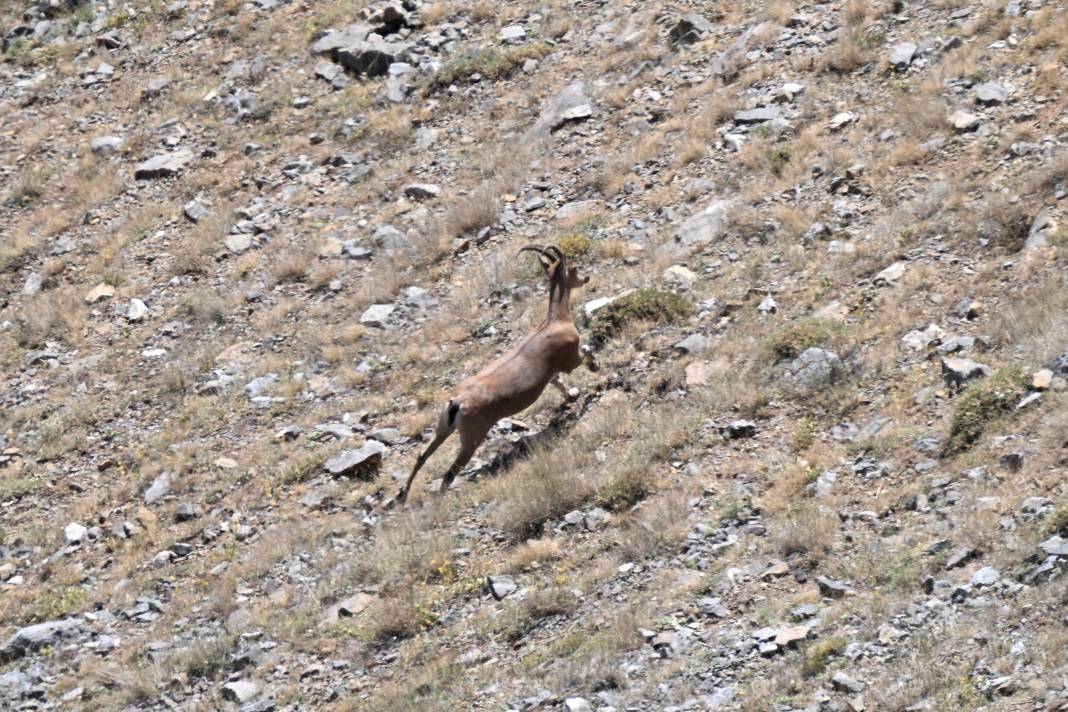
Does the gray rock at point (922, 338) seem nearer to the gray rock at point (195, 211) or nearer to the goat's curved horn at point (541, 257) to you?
the goat's curved horn at point (541, 257)

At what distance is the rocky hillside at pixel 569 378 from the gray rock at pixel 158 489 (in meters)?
0.06

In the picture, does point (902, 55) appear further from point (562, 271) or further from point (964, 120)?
point (562, 271)

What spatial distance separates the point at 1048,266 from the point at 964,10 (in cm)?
622

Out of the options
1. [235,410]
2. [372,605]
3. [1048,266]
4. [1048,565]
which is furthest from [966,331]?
[235,410]

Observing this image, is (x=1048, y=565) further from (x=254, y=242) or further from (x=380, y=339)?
(x=254, y=242)

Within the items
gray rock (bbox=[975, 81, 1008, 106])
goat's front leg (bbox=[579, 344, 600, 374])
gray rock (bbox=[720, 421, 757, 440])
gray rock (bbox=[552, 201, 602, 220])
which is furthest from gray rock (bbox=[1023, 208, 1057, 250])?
gray rock (bbox=[552, 201, 602, 220])

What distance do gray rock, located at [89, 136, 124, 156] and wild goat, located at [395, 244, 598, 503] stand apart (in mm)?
11606

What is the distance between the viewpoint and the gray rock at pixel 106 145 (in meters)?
23.9

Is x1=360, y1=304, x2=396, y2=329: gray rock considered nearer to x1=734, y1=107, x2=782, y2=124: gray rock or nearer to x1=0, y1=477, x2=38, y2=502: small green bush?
x1=0, y1=477, x2=38, y2=502: small green bush

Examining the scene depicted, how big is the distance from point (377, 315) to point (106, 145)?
8381 millimetres

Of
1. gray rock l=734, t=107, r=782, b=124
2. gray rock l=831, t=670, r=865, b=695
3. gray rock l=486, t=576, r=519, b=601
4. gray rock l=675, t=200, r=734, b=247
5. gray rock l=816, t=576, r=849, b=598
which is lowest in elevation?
gray rock l=675, t=200, r=734, b=247

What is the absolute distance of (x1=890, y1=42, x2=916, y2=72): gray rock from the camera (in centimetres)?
1792

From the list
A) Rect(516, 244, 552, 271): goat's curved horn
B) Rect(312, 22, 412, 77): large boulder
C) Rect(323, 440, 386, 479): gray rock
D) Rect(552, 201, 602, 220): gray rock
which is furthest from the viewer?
Rect(312, 22, 412, 77): large boulder

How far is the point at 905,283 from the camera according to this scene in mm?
14023
